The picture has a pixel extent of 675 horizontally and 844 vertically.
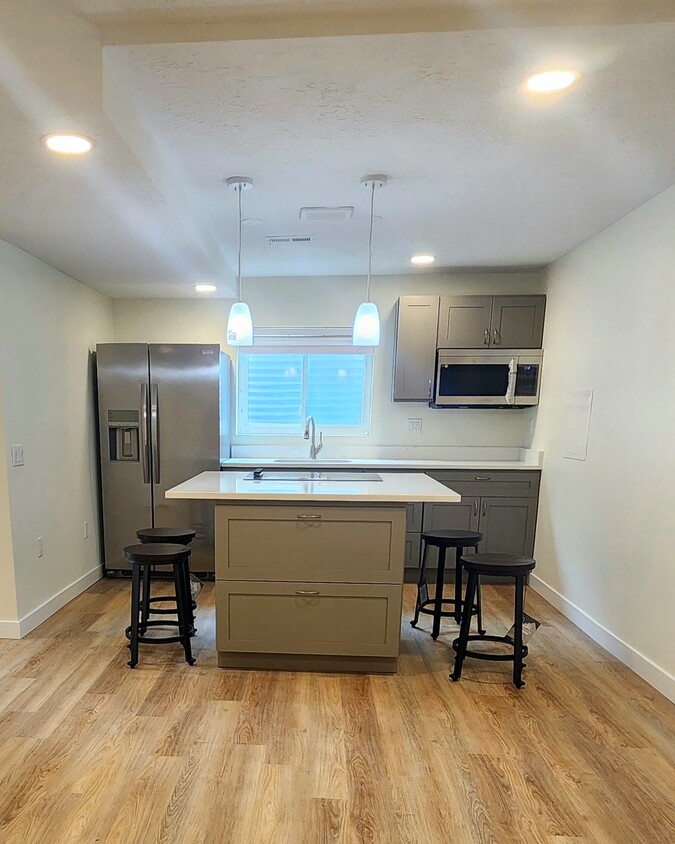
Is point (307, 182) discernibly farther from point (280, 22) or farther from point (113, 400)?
point (113, 400)

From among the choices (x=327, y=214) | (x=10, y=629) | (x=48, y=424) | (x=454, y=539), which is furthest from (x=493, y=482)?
(x=10, y=629)

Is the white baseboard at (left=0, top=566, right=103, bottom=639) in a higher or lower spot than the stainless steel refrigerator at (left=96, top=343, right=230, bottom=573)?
lower

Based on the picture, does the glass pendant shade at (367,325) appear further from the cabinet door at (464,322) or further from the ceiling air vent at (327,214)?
the cabinet door at (464,322)

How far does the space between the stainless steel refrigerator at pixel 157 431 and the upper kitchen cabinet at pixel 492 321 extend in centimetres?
192

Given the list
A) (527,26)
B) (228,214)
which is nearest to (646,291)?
(527,26)

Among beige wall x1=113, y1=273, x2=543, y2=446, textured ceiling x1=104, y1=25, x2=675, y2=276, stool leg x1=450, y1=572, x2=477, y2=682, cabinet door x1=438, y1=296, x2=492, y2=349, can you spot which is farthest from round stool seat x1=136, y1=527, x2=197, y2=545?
cabinet door x1=438, y1=296, x2=492, y2=349

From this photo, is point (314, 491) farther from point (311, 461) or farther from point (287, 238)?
point (287, 238)

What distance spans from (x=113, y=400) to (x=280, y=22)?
290 centimetres

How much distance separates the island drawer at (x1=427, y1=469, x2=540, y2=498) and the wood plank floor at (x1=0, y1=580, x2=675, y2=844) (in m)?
1.24

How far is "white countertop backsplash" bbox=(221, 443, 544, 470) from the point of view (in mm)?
3721

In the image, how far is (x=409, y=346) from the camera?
147 inches

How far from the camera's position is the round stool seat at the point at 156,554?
2.33 metres

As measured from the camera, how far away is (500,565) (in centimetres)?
223

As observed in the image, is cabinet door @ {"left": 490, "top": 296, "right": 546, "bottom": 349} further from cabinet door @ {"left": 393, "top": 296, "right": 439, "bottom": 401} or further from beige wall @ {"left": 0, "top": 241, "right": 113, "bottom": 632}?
beige wall @ {"left": 0, "top": 241, "right": 113, "bottom": 632}
